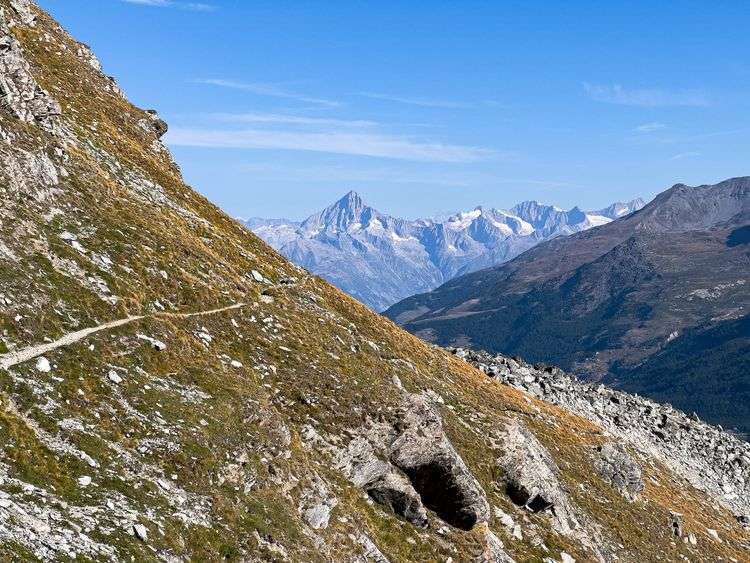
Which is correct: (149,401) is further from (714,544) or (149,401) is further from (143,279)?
(714,544)

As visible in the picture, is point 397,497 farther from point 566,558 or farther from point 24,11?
point 24,11

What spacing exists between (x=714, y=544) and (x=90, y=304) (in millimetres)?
64504

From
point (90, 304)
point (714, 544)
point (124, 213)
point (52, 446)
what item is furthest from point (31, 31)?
point (714, 544)

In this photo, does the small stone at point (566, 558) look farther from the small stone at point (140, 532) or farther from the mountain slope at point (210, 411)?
the small stone at point (140, 532)

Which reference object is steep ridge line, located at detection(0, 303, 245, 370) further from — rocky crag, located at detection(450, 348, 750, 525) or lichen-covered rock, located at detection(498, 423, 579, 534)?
rocky crag, located at detection(450, 348, 750, 525)

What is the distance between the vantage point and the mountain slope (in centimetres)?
2742

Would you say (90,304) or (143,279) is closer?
(90,304)

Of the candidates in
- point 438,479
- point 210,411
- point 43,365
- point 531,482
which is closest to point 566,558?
point 531,482

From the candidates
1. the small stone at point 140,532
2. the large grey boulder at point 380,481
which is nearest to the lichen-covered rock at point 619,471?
the large grey boulder at point 380,481

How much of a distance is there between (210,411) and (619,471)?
50.3m

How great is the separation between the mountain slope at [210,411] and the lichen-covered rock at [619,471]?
30 centimetres

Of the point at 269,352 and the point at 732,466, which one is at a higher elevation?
the point at 269,352

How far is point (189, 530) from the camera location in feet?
90.5

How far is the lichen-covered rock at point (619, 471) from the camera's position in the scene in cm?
6888
